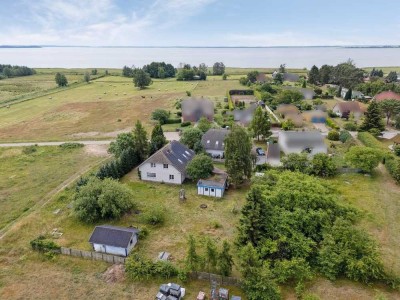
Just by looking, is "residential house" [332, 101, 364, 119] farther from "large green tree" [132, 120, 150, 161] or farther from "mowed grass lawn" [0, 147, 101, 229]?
"mowed grass lawn" [0, 147, 101, 229]

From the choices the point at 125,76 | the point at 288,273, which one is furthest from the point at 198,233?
the point at 125,76

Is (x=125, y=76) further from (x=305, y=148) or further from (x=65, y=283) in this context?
(x=65, y=283)

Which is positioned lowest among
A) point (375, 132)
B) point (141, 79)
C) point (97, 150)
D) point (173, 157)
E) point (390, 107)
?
point (97, 150)

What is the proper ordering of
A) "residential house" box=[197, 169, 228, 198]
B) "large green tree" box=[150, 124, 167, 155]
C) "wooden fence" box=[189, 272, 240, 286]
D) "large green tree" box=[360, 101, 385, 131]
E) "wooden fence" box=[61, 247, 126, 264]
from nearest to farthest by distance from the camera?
"wooden fence" box=[189, 272, 240, 286] → "wooden fence" box=[61, 247, 126, 264] → "residential house" box=[197, 169, 228, 198] → "large green tree" box=[150, 124, 167, 155] → "large green tree" box=[360, 101, 385, 131]

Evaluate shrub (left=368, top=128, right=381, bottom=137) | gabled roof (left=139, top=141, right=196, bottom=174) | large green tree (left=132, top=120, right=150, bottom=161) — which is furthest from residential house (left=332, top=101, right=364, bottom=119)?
large green tree (left=132, top=120, right=150, bottom=161)

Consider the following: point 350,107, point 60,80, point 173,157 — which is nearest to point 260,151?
point 173,157

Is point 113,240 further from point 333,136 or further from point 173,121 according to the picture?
point 173,121
